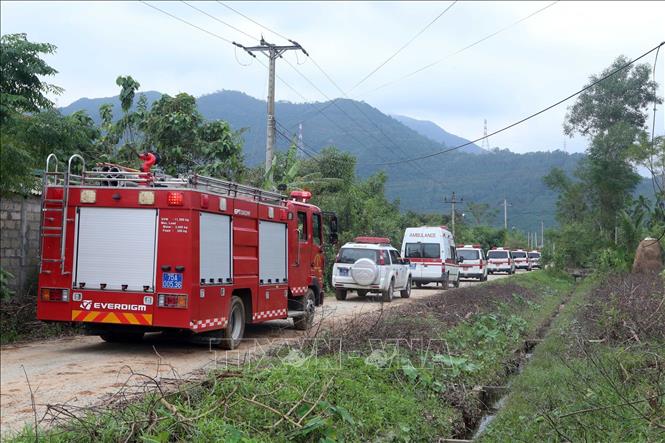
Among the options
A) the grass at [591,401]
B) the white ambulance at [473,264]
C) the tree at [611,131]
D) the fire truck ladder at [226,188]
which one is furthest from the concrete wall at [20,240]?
the white ambulance at [473,264]

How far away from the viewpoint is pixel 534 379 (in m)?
8.96

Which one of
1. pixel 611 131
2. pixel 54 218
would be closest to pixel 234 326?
pixel 54 218

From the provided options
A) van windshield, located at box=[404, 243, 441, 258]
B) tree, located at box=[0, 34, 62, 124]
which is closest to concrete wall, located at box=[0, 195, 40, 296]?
tree, located at box=[0, 34, 62, 124]

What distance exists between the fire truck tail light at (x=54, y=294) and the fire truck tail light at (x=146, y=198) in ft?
6.09

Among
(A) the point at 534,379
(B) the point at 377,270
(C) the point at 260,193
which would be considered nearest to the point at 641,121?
(B) the point at 377,270

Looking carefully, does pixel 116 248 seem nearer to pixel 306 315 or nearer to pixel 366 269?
pixel 306 315

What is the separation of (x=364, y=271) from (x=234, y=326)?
10946 mm

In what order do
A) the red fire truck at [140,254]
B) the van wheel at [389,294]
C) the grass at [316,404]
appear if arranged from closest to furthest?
the grass at [316,404], the red fire truck at [140,254], the van wheel at [389,294]

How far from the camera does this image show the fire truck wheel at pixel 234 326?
11.8 meters

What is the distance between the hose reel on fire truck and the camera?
22859 mm

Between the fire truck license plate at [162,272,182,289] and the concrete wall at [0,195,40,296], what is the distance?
480 cm

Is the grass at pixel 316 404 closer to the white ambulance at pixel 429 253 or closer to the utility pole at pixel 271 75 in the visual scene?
the utility pole at pixel 271 75

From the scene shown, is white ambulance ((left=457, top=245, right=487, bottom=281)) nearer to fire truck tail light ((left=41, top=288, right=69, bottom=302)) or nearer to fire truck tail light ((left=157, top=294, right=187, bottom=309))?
fire truck tail light ((left=157, top=294, right=187, bottom=309))

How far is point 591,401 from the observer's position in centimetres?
627
